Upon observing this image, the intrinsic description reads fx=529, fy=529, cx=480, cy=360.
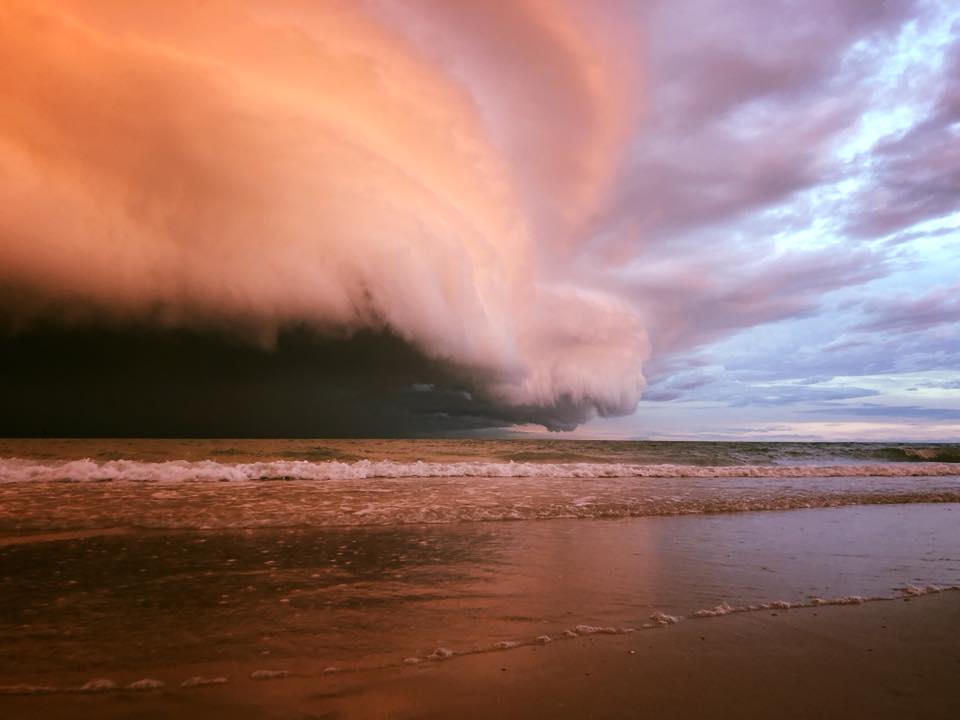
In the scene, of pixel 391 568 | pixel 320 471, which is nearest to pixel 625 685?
pixel 391 568

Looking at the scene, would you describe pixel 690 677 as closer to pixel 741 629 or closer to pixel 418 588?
pixel 741 629

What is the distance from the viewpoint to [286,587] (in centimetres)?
681

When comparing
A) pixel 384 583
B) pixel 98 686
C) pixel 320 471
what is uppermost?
pixel 320 471

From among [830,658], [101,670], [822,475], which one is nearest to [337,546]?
[101,670]

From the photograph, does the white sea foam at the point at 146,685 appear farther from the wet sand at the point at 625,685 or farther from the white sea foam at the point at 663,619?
the white sea foam at the point at 663,619

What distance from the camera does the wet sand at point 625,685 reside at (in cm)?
377

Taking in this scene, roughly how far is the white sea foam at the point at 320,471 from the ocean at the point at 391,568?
2.72 metres

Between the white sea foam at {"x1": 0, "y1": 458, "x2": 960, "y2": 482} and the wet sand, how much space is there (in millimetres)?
17533

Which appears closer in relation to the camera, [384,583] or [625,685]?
[625,685]

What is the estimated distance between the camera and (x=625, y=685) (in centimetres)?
418

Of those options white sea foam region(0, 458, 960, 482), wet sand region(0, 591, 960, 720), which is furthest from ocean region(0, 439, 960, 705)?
white sea foam region(0, 458, 960, 482)

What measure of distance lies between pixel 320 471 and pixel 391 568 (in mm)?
15221

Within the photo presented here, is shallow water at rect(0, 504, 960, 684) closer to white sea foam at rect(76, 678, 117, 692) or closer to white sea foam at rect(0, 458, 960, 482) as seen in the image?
white sea foam at rect(76, 678, 117, 692)

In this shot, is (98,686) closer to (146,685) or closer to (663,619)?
(146,685)
